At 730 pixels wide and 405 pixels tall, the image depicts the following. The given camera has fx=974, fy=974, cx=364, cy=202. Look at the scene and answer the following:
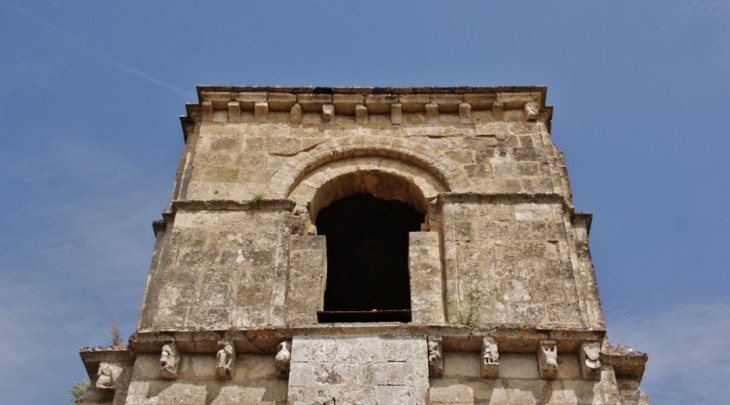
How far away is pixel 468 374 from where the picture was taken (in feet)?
29.2

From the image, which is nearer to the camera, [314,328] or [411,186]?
[314,328]

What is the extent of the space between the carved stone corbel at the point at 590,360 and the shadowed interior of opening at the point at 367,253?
501cm

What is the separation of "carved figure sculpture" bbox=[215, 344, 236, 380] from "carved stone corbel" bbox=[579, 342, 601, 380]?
126 inches

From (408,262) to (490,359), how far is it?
2.40 m

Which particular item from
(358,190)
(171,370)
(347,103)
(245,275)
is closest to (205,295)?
(245,275)

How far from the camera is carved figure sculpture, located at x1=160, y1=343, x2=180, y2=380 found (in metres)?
8.86

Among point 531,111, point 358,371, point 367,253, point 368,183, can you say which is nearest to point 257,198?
point 368,183

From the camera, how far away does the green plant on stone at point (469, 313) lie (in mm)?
9344

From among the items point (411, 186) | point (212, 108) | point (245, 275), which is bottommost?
point (245, 275)

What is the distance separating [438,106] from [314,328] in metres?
4.10

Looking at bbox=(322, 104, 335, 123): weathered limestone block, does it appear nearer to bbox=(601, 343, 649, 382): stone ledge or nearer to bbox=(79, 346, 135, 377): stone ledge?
bbox=(79, 346, 135, 377): stone ledge

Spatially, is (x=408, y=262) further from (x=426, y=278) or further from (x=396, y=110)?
(x=396, y=110)

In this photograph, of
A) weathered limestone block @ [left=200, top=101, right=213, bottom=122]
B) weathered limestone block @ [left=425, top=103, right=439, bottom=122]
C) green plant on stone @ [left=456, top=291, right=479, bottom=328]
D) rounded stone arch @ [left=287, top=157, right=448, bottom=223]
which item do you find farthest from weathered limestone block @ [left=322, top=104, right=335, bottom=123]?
green plant on stone @ [left=456, top=291, right=479, bottom=328]

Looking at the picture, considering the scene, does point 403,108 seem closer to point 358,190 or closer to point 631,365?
point 358,190
